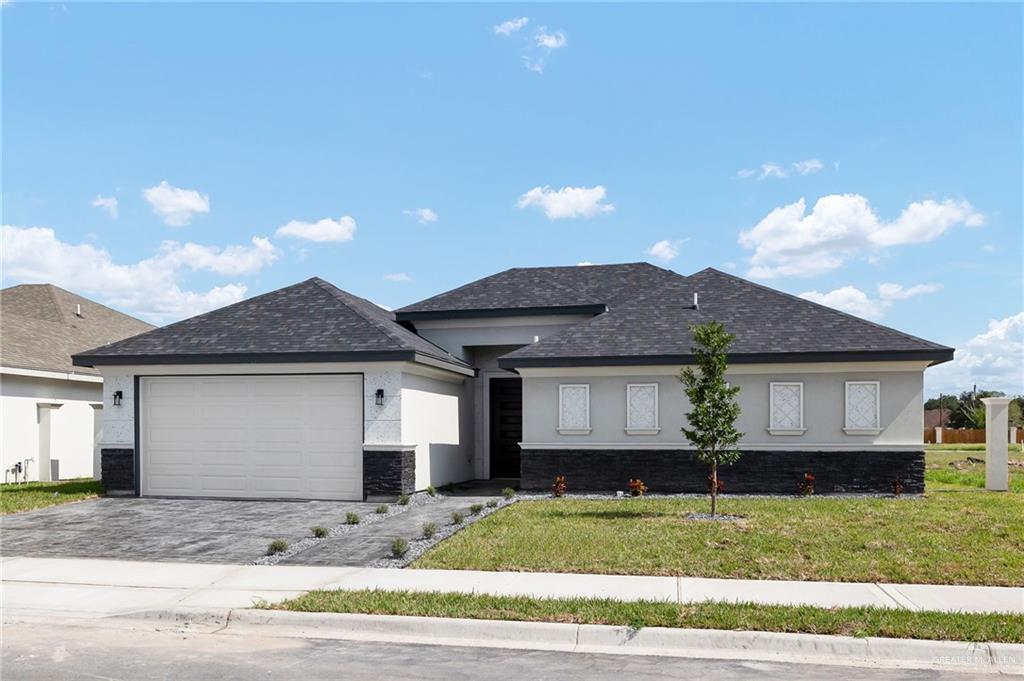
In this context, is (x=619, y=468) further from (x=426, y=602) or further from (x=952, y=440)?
(x=952, y=440)

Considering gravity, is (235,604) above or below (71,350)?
below

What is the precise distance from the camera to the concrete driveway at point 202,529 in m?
12.3

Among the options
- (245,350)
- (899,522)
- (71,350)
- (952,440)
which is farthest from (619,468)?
(952,440)

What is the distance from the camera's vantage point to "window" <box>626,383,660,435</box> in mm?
19375

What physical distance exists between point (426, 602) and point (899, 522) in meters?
8.34

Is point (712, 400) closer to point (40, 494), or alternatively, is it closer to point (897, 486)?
point (897, 486)

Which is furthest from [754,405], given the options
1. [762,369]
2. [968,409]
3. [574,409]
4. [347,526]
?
[968,409]

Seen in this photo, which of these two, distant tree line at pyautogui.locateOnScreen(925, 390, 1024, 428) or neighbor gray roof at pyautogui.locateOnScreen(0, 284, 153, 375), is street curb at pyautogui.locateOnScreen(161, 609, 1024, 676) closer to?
neighbor gray roof at pyautogui.locateOnScreen(0, 284, 153, 375)

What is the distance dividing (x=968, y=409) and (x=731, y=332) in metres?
69.6

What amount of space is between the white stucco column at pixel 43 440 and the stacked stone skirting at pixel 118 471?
6.40 metres

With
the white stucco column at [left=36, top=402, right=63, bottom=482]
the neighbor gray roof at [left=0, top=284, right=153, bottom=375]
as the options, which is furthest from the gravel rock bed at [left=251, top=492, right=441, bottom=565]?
the neighbor gray roof at [left=0, top=284, right=153, bottom=375]

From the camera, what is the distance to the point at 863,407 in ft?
61.5

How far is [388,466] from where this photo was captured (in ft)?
58.8

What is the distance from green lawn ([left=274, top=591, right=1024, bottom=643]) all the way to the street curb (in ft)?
0.56
